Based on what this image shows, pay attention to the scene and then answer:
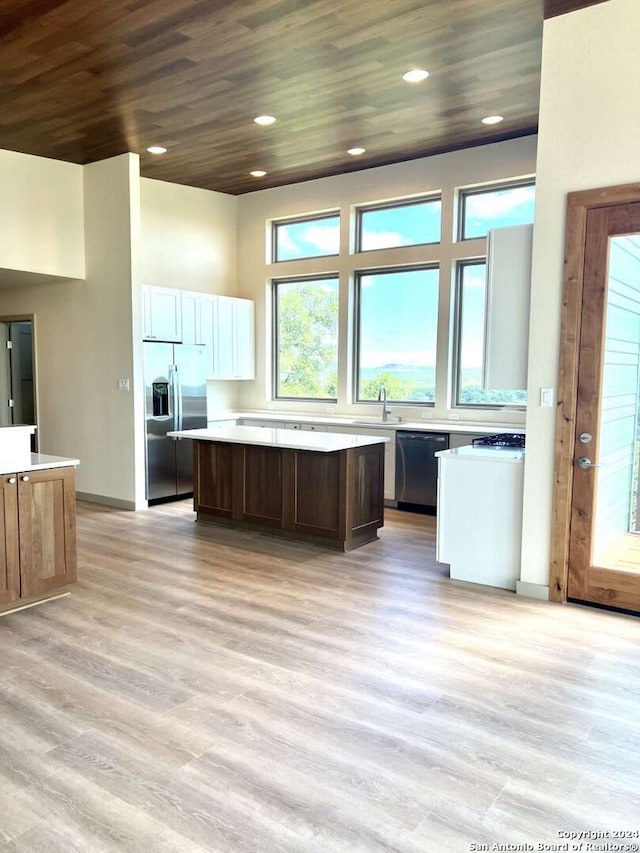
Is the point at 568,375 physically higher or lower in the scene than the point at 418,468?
higher

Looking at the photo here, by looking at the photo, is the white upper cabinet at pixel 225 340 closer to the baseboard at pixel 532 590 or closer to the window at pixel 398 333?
the window at pixel 398 333

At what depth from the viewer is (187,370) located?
22.1ft

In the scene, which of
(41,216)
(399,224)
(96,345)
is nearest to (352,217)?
(399,224)

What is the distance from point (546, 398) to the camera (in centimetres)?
380

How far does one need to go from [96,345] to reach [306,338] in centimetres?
246

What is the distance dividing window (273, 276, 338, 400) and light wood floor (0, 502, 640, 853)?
3669 millimetres

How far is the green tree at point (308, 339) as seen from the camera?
749 cm

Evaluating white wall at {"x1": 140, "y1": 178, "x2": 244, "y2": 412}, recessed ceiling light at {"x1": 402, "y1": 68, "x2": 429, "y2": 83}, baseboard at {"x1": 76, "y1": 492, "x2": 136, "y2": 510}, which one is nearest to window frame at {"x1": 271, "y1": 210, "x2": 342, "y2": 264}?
white wall at {"x1": 140, "y1": 178, "x2": 244, "y2": 412}

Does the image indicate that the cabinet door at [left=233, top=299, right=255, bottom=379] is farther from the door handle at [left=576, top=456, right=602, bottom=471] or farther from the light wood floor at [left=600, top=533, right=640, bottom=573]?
the light wood floor at [left=600, top=533, right=640, bottom=573]

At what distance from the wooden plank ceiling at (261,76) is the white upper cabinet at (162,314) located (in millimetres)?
1325

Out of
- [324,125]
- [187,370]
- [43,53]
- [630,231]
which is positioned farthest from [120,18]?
[187,370]

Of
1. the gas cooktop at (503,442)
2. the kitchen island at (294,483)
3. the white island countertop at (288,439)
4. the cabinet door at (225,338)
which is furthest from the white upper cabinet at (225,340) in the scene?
the gas cooktop at (503,442)

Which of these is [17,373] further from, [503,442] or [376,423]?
[503,442]

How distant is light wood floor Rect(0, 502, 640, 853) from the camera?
1978 millimetres
